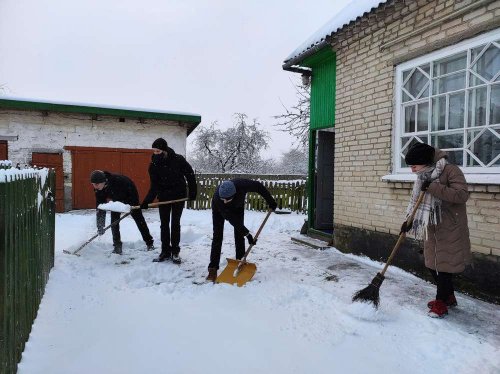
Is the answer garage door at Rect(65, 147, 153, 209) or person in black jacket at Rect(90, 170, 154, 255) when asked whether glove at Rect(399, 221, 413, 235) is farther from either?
garage door at Rect(65, 147, 153, 209)

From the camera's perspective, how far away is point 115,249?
578 cm

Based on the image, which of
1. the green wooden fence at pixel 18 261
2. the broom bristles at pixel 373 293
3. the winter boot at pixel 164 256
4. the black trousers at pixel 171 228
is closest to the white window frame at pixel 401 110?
the broom bristles at pixel 373 293

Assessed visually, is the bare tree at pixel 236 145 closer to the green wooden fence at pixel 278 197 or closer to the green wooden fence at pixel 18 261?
the green wooden fence at pixel 278 197

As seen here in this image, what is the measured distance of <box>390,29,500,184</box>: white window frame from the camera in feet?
12.5

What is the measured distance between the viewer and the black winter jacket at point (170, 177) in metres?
5.36

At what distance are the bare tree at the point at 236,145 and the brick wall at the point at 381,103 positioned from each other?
25042 millimetres

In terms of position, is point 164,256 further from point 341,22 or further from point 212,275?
point 341,22

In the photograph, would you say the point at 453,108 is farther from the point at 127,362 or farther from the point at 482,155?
the point at 127,362

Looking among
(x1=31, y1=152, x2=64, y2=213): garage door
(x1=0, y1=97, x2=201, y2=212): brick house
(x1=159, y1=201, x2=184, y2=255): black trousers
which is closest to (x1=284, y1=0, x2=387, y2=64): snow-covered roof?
(x1=159, y1=201, x2=184, y2=255): black trousers

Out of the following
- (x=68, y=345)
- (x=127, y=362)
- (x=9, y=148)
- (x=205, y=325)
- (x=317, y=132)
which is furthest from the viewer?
(x=9, y=148)

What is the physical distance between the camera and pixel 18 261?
2426 millimetres

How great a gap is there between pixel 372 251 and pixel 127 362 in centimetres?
399

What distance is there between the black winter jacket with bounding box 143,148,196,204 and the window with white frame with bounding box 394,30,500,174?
2913 mm

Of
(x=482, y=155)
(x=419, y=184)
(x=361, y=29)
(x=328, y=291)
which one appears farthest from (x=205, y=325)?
(x=361, y=29)
